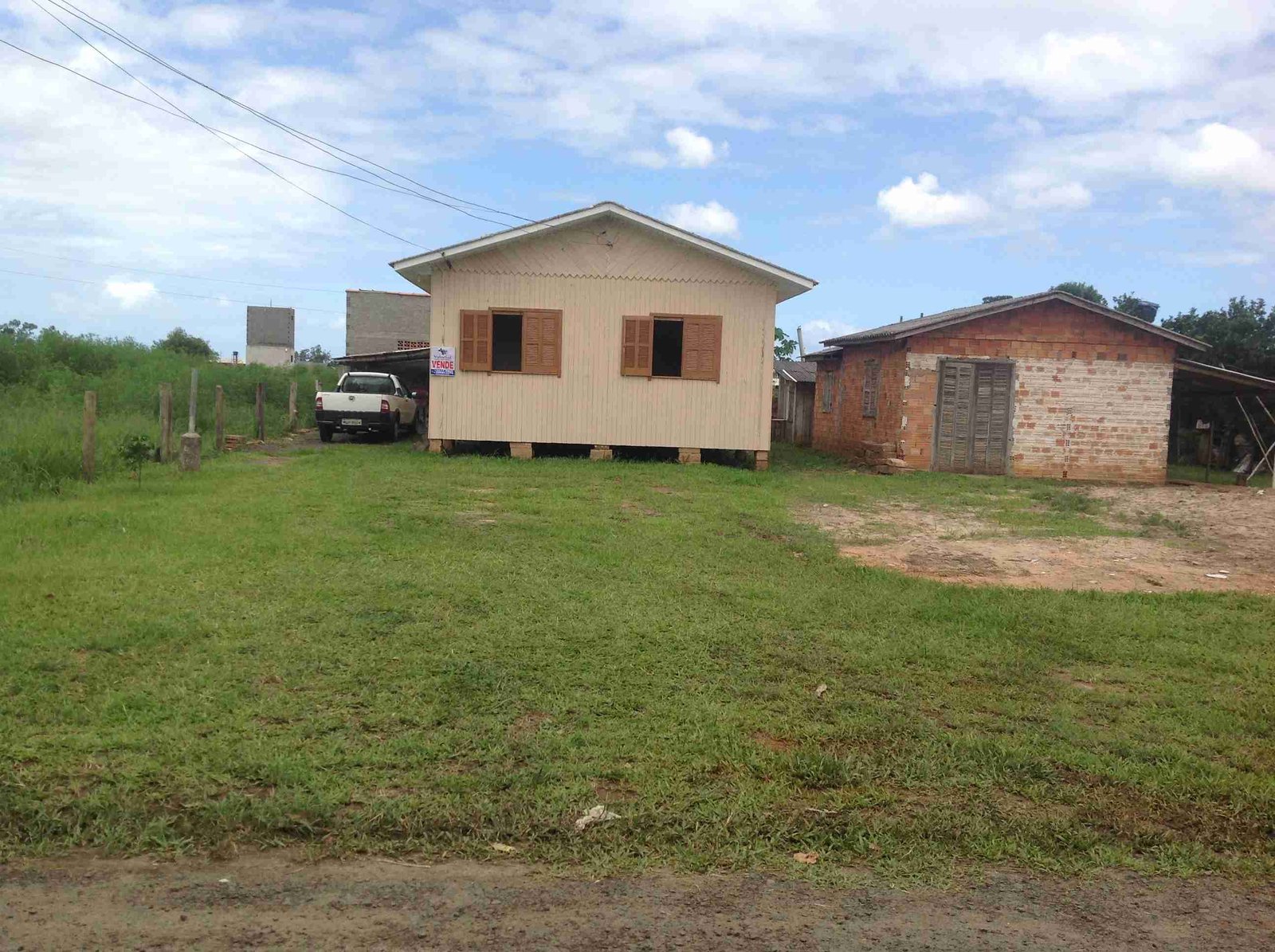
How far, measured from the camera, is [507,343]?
18.6 metres

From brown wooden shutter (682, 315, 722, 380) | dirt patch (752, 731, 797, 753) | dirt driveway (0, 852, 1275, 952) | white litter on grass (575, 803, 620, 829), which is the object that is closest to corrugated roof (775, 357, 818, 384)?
brown wooden shutter (682, 315, 722, 380)

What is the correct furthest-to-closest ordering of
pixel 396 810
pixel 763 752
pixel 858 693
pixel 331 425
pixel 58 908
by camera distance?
pixel 331 425, pixel 858 693, pixel 763 752, pixel 396 810, pixel 58 908

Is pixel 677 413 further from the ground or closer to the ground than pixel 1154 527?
further from the ground

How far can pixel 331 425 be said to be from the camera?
21266 millimetres

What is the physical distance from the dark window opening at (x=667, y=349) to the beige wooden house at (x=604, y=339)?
0.27m

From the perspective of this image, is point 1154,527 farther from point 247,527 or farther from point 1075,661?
point 247,527

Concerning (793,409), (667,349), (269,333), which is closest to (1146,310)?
(793,409)

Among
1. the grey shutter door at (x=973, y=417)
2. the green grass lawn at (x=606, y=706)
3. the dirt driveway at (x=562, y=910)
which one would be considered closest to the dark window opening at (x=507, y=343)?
the grey shutter door at (x=973, y=417)

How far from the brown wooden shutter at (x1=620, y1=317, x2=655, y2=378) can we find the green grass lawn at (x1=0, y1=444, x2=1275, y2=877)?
8.34m

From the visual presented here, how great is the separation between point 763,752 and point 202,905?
240 cm

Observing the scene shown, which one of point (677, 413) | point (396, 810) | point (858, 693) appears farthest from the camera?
point (677, 413)

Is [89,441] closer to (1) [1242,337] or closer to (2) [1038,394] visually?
(2) [1038,394]

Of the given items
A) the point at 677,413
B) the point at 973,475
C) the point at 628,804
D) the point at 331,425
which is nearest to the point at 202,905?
the point at 628,804

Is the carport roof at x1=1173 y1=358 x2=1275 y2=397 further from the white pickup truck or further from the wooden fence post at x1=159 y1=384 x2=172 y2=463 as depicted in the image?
the wooden fence post at x1=159 y1=384 x2=172 y2=463
